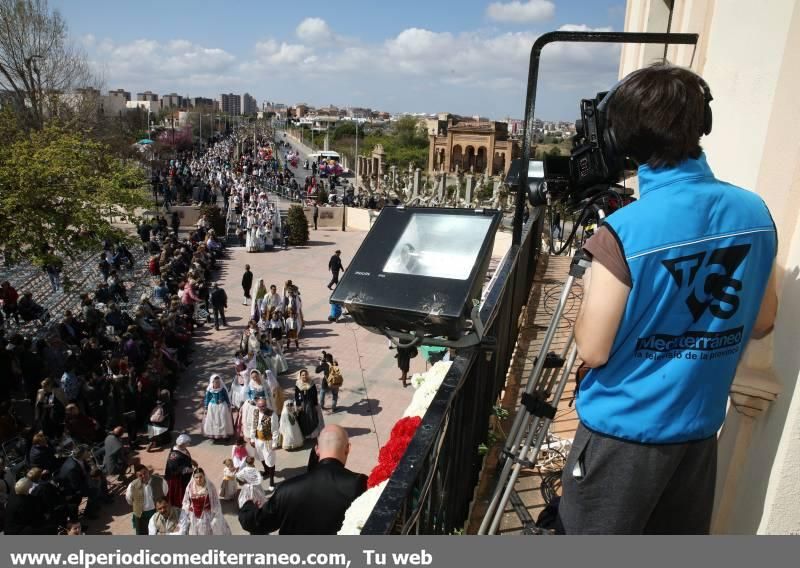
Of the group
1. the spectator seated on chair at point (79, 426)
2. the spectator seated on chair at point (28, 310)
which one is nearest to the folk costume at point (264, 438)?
the spectator seated on chair at point (79, 426)

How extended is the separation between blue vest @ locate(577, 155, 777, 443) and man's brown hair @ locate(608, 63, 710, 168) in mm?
50

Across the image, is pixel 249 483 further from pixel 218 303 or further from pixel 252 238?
pixel 252 238

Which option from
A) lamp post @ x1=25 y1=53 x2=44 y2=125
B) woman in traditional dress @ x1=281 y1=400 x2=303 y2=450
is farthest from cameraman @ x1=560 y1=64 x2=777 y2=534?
lamp post @ x1=25 y1=53 x2=44 y2=125

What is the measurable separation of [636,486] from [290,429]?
8.22 metres

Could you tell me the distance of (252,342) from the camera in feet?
38.2

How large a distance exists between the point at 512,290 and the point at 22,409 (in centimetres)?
1044

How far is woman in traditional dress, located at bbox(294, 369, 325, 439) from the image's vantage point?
9.41 metres

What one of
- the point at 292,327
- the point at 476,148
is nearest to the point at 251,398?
the point at 292,327

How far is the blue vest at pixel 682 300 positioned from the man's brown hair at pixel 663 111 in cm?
5

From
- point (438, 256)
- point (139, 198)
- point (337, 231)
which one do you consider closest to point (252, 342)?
point (139, 198)

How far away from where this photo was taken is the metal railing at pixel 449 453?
1.57m

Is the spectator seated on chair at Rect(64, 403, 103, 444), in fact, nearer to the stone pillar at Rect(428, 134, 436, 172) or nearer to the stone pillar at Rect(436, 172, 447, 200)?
the stone pillar at Rect(436, 172, 447, 200)

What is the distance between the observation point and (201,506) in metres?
6.44

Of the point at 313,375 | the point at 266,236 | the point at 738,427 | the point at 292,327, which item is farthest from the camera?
the point at 266,236
